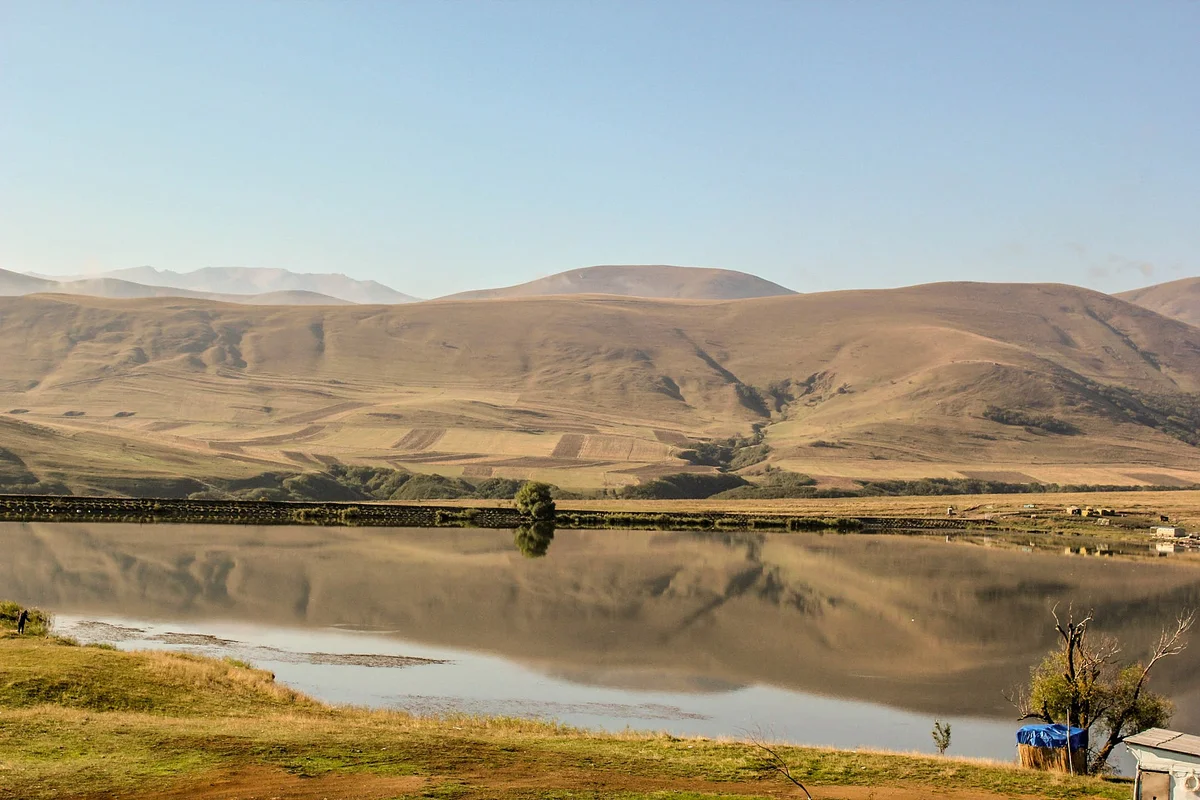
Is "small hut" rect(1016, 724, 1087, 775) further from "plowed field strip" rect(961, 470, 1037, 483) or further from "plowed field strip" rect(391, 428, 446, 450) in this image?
"plowed field strip" rect(391, 428, 446, 450)

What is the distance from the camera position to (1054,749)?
23.1 meters

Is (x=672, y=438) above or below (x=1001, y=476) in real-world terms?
above

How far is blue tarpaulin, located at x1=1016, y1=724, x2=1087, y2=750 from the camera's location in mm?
23141

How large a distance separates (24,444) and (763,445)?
109 metres

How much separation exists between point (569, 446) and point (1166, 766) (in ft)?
496

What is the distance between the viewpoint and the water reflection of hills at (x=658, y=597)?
38.8m

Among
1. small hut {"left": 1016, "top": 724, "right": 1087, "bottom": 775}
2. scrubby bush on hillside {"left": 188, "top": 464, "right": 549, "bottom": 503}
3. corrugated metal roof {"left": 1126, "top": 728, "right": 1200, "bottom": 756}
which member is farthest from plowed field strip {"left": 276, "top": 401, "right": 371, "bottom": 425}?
corrugated metal roof {"left": 1126, "top": 728, "right": 1200, "bottom": 756}

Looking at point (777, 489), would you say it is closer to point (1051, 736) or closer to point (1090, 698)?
point (1090, 698)

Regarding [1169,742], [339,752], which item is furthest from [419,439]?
[1169,742]

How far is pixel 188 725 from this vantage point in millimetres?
21375

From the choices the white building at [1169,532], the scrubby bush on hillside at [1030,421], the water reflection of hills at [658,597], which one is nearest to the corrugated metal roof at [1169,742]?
the water reflection of hills at [658,597]

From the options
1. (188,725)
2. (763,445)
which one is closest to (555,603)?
(188,725)

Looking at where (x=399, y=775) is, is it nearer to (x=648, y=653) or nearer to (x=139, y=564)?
(x=648, y=653)

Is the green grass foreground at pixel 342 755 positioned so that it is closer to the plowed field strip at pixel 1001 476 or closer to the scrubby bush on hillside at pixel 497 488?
the scrubby bush on hillside at pixel 497 488
